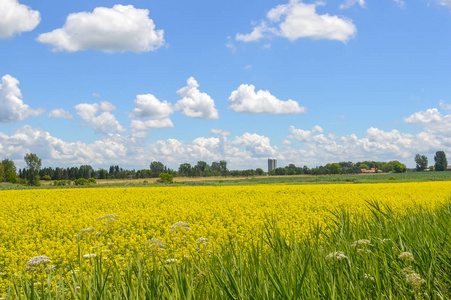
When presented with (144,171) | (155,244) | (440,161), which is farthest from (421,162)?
(155,244)

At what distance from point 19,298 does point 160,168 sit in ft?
463

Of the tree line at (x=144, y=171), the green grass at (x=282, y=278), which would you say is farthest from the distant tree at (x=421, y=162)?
the green grass at (x=282, y=278)

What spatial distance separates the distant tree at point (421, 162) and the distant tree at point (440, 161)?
4.02 metres

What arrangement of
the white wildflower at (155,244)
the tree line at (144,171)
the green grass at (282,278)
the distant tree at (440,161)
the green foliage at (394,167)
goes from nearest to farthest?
the green grass at (282,278) → the white wildflower at (155,244) → the tree line at (144,171) → the distant tree at (440,161) → the green foliage at (394,167)

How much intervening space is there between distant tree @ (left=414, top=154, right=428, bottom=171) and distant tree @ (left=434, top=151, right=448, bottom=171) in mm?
4024

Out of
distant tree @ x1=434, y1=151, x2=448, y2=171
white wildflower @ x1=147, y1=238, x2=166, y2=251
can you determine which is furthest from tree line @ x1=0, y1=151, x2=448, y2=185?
white wildflower @ x1=147, y1=238, x2=166, y2=251

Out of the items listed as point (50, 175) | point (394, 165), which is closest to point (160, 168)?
point (50, 175)

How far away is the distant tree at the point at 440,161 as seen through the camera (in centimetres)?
14988

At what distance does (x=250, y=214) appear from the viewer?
44.0 ft

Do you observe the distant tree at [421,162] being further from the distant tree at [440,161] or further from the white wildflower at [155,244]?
the white wildflower at [155,244]

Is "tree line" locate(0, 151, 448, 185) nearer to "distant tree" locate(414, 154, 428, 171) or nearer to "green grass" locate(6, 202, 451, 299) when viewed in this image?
"distant tree" locate(414, 154, 428, 171)

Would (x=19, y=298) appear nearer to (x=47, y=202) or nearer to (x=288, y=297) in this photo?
(x=288, y=297)

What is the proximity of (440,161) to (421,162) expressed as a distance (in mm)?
6874

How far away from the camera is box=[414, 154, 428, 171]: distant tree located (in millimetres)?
155875
